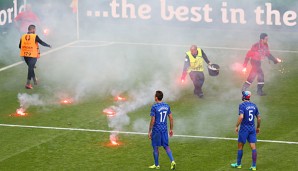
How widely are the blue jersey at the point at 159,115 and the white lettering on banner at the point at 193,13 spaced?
1359cm

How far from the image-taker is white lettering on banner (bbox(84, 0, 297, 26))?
32.1 m

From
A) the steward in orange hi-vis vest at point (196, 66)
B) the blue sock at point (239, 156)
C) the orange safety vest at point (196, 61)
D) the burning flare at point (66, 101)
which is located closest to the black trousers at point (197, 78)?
the steward in orange hi-vis vest at point (196, 66)

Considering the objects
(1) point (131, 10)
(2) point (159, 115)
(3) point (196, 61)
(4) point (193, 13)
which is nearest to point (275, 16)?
(4) point (193, 13)

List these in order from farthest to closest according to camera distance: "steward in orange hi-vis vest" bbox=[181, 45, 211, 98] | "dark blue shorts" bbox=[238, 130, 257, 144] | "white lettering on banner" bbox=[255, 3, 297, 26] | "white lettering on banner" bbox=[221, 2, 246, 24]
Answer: "white lettering on banner" bbox=[221, 2, 246, 24] → "white lettering on banner" bbox=[255, 3, 297, 26] → "steward in orange hi-vis vest" bbox=[181, 45, 211, 98] → "dark blue shorts" bbox=[238, 130, 257, 144]

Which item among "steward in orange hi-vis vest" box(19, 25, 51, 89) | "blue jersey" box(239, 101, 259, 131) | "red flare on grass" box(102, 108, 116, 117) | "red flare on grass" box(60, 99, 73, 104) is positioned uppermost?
Answer: "steward in orange hi-vis vest" box(19, 25, 51, 89)

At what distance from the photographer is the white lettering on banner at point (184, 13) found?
108 feet

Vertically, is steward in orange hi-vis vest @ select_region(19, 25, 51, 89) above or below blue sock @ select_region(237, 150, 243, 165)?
above

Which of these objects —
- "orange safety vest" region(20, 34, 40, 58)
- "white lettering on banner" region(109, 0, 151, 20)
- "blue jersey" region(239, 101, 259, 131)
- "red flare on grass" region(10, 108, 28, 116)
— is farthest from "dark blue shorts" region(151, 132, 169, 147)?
"white lettering on banner" region(109, 0, 151, 20)

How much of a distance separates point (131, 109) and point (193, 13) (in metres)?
9.20

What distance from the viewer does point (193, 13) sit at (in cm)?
3309

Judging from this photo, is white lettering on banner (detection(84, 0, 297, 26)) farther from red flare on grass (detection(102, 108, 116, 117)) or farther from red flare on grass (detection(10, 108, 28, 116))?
red flare on grass (detection(102, 108, 116, 117))

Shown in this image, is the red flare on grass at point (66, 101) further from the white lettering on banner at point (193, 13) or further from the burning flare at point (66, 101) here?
the white lettering on banner at point (193, 13)

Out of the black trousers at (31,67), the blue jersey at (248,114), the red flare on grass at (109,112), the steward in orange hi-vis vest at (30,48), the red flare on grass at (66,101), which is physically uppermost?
the steward in orange hi-vis vest at (30,48)

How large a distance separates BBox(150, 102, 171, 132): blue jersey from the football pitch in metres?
0.93
